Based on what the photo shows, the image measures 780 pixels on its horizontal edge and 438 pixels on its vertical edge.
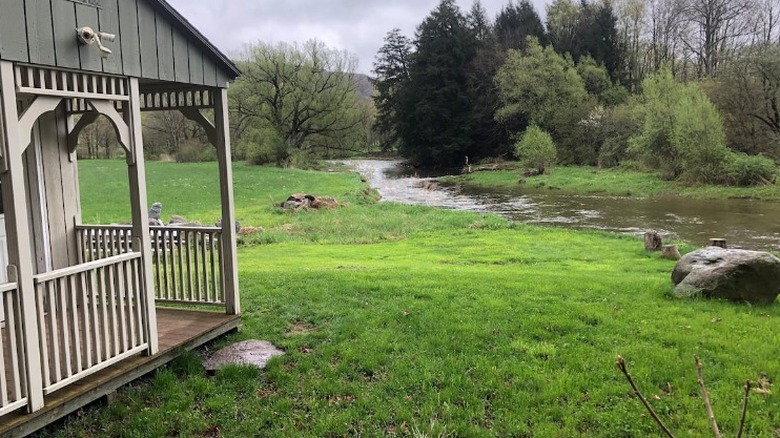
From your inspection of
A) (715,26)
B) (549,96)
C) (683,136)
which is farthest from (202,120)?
(715,26)

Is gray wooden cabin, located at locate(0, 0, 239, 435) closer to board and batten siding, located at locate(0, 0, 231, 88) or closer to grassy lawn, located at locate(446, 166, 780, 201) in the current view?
board and batten siding, located at locate(0, 0, 231, 88)

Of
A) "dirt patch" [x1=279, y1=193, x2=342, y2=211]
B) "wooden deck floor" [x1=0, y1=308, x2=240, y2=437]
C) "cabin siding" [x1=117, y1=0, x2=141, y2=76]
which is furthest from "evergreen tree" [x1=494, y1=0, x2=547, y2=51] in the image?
"cabin siding" [x1=117, y1=0, x2=141, y2=76]

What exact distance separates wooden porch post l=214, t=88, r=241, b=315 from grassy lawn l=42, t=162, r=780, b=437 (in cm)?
51

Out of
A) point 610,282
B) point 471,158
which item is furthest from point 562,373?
point 471,158

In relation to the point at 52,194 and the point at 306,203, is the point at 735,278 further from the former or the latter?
the point at 306,203

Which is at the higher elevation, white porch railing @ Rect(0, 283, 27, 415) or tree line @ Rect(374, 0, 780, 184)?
tree line @ Rect(374, 0, 780, 184)

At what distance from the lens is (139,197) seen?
17.7ft

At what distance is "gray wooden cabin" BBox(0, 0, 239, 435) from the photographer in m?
4.19

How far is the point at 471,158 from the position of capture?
2141 inches

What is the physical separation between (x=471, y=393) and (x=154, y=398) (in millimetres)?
2826

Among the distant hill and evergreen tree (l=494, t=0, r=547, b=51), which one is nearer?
evergreen tree (l=494, t=0, r=547, b=51)

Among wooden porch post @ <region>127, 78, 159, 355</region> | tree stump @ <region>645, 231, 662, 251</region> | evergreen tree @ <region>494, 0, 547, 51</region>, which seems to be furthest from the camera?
evergreen tree @ <region>494, 0, 547, 51</region>

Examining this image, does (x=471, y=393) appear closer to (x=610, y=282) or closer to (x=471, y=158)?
(x=610, y=282)

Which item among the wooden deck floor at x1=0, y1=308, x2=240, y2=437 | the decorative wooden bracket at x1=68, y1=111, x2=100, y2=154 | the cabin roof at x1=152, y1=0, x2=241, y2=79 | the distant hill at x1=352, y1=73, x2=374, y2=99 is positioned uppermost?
the distant hill at x1=352, y1=73, x2=374, y2=99
